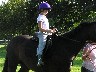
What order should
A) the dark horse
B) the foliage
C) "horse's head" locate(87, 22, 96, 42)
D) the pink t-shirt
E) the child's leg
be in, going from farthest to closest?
1. the foliage
2. the child's leg
3. the dark horse
4. "horse's head" locate(87, 22, 96, 42)
5. the pink t-shirt

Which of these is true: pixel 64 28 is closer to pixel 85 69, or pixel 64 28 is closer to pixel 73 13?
pixel 73 13

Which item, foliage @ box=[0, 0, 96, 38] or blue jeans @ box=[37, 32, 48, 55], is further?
foliage @ box=[0, 0, 96, 38]

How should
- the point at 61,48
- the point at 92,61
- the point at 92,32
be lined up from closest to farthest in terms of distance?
the point at 92,61 < the point at 92,32 < the point at 61,48

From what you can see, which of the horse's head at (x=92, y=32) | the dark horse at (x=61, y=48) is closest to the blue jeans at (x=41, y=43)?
the dark horse at (x=61, y=48)

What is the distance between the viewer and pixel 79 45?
8.27 meters

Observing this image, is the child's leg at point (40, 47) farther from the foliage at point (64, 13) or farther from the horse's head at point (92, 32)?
the foliage at point (64, 13)

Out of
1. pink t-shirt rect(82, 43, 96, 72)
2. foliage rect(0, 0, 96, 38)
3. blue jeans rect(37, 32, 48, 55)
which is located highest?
foliage rect(0, 0, 96, 38)

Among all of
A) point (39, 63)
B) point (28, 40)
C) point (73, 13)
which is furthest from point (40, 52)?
point (73, 13)

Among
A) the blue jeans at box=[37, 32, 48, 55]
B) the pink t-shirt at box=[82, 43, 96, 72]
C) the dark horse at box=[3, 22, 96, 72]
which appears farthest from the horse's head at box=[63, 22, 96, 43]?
the blue jeans at box=[37, 32, 48, 55]

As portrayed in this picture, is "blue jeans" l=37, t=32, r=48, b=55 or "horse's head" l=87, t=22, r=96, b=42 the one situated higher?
"horse's head" l=87, t=22, r=96, b=42

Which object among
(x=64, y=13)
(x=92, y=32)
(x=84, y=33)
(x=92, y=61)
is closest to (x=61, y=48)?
(x=84, y=33)

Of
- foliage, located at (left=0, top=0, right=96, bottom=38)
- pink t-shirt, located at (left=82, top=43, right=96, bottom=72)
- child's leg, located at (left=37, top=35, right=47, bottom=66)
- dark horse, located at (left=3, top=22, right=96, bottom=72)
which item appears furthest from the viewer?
foliage, located at (left=0, top=0, right=96, bottom=38)

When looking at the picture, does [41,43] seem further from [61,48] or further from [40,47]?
[61,48]

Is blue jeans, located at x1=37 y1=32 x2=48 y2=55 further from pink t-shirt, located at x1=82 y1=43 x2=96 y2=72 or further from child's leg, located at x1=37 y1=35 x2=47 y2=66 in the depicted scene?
pink t-shirt, located at x1=82 y1=43 x2=96 y2=72
